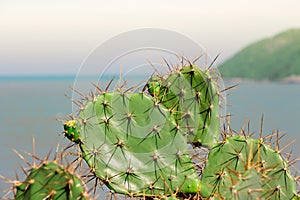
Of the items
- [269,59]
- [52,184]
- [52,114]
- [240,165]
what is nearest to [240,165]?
[240,165]

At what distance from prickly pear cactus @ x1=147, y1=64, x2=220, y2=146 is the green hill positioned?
11905cm

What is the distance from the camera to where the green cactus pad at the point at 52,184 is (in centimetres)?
171

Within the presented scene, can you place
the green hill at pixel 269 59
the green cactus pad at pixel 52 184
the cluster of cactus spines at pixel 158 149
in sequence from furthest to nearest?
the green hill at pixel 269 59 < the cluster of cactus spines at pixel 158 149 < the green cactus pad at pixel 52 184

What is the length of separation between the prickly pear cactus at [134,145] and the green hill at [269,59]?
119293mm

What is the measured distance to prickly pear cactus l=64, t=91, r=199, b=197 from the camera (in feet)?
7.34

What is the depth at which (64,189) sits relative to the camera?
1.72m

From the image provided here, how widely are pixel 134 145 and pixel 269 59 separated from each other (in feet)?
429

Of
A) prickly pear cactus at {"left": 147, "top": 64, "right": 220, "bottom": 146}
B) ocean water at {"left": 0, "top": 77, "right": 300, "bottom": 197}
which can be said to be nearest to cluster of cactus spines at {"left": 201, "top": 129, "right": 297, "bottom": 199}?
prickly pear cactus at {"left": 147, "top": 64, "right": 220, "bottom": 146}

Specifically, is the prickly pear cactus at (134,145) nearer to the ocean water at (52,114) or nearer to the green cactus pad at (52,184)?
the green cactus pad at (52,184)

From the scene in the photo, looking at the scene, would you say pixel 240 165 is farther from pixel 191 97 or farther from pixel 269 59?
pixel 269 59

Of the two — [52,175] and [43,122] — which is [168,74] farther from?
[43,122]

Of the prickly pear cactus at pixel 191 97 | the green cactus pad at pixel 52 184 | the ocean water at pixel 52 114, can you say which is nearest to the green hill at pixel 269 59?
the ocean water at pixel 52 114

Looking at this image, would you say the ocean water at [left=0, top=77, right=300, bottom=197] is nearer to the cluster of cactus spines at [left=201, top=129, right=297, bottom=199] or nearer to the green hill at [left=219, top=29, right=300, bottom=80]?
the green hill at [left=219, top=29, right=300, bottom=80]

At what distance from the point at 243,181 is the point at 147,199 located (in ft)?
2.15
